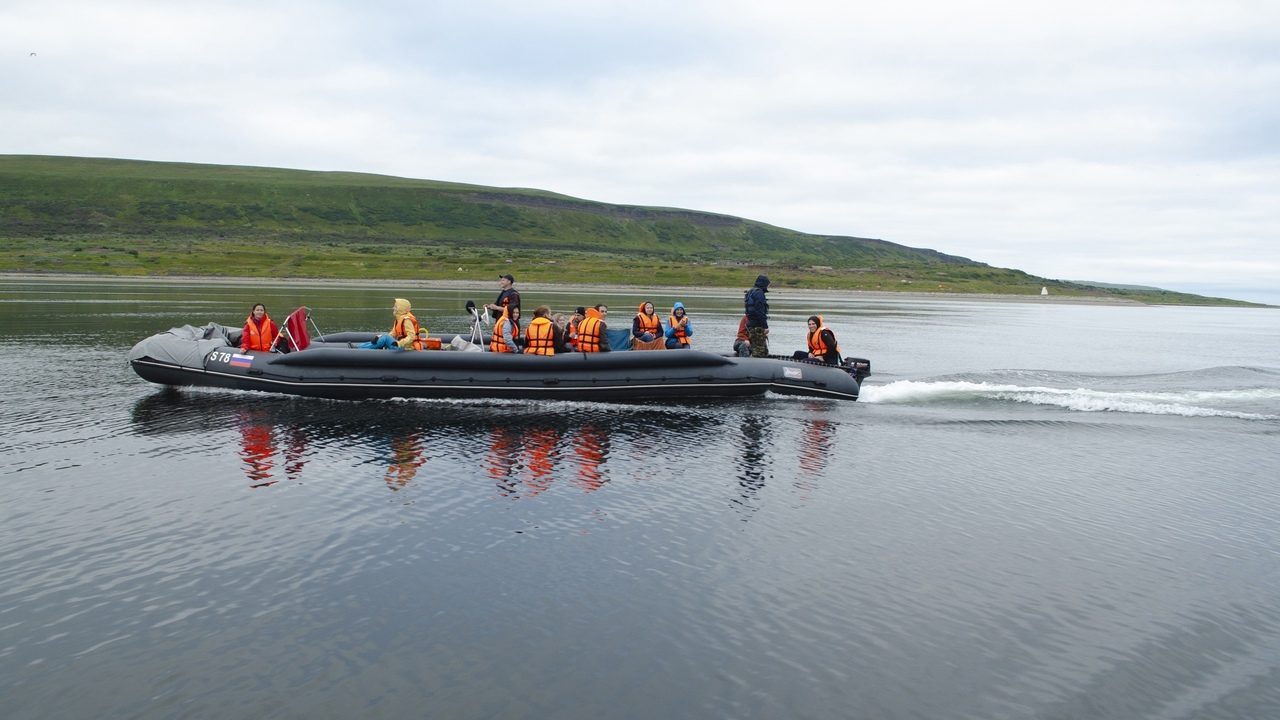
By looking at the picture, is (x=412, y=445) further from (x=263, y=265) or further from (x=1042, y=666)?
(x=263, y=265)

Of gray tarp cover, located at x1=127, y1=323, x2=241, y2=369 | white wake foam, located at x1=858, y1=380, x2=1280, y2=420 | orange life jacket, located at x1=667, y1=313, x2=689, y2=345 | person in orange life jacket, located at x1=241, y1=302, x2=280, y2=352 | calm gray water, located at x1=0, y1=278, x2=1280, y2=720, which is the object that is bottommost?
calm gray water, located at x1=0, y1=278, x2=1280, y2=720

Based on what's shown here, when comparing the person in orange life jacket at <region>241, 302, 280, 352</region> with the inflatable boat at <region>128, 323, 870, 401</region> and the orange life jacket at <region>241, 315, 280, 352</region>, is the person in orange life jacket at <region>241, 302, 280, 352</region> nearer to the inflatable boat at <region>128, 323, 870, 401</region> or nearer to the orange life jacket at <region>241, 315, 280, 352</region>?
the orange life jacket at <region>241, 315, 280, 352</region>

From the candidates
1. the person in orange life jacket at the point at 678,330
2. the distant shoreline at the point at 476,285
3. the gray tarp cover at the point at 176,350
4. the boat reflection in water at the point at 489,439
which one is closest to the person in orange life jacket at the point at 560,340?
the boat reflection in water at the point at 489,439

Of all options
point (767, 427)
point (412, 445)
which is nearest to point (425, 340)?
point (412, 445)

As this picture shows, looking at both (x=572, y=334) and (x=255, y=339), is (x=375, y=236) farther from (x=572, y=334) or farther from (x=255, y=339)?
(x=572, y=334)

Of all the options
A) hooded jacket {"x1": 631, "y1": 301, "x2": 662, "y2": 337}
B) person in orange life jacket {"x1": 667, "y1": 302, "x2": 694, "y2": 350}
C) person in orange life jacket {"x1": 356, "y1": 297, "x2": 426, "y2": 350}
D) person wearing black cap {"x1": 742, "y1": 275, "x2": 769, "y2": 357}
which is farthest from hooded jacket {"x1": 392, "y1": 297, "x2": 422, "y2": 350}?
person wearing black cap {"x1": 742, "y1": 275, "x2": 769, "y2": 357}

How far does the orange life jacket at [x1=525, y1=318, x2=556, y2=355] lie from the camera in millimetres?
16734

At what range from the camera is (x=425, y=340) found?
17234 mm

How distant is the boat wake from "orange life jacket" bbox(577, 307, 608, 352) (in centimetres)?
597

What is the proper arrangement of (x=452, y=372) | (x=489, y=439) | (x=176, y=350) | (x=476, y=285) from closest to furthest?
(x=489, y=439), (x=452, y=372), (x=176, y=350), (x=476, y=285)

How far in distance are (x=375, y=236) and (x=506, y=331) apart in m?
123

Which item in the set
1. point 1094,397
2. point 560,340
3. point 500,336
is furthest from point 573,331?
point 1094,397

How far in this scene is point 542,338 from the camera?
659 inches

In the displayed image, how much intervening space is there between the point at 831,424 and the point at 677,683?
10.2 m
